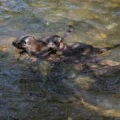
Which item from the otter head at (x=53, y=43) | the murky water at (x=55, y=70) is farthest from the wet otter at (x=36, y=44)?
the murky water at (x=55, y=70)

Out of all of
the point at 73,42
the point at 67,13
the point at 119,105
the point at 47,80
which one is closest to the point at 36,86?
the point at 47,80

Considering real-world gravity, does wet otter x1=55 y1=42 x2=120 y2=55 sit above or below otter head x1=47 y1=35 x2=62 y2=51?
below

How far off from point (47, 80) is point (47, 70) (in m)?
0.40

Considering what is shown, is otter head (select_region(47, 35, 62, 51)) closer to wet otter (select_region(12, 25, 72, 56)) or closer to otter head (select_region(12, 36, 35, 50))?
wet otter (select_region(12, 25, 72, 56))

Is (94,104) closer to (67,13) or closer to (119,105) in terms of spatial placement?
(119,105)

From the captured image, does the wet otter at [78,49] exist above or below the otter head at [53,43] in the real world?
below

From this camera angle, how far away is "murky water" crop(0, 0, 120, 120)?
196 inches

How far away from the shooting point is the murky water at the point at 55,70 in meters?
4.98

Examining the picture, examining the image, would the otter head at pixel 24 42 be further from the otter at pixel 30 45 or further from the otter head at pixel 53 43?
the otter head at pixel 53 43

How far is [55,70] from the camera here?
20.1 ft

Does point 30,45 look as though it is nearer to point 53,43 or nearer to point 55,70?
point 53,43

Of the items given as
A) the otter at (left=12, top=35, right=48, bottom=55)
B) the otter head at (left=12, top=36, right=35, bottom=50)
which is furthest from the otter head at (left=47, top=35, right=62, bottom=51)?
the otter head at (left=12, top=36, right=35, bottom=50)

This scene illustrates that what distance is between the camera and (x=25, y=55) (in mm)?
6699

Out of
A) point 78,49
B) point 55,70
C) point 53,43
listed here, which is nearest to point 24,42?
point 53,43
